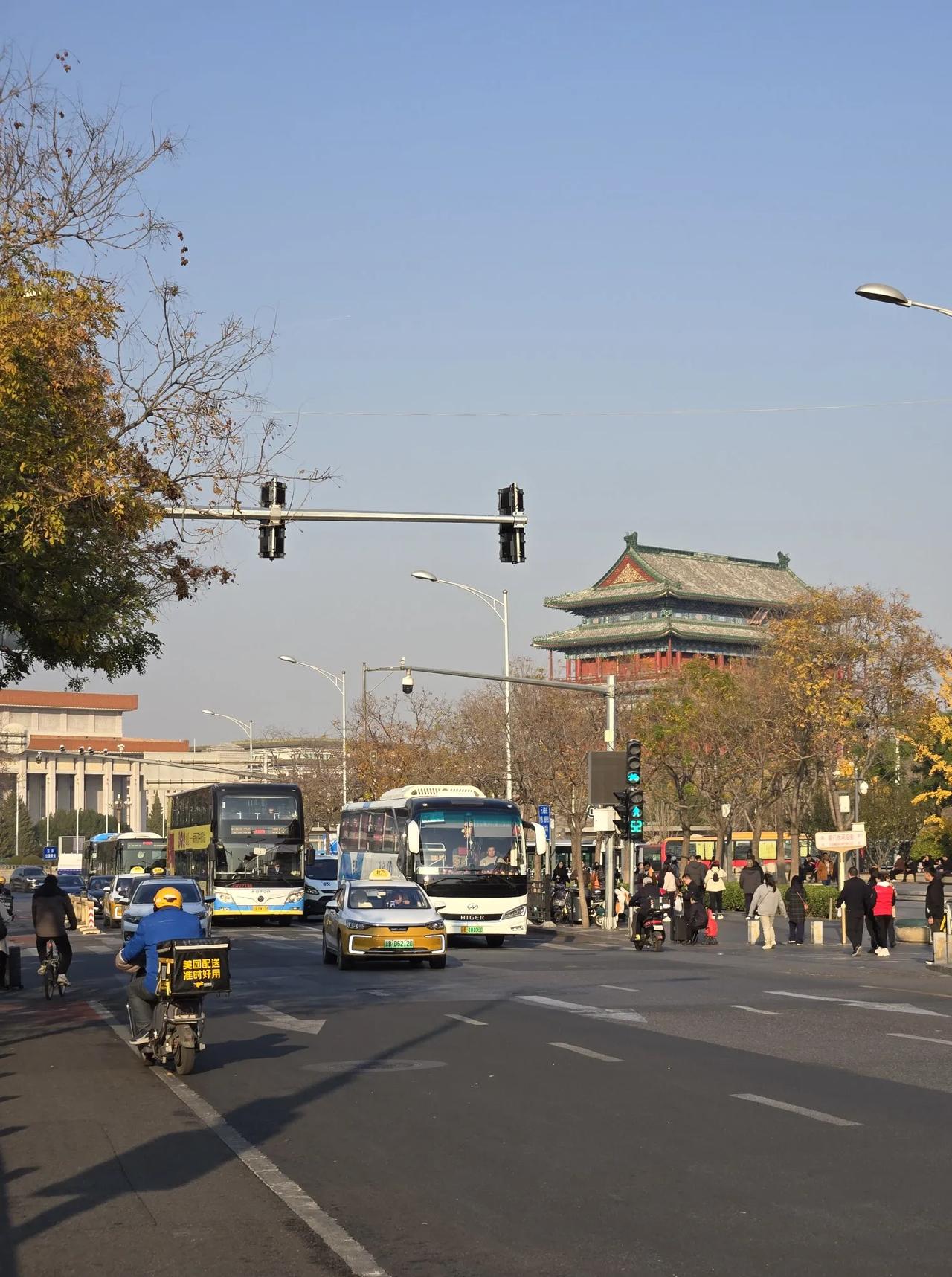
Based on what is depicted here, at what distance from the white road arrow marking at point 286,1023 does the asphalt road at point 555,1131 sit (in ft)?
0.25

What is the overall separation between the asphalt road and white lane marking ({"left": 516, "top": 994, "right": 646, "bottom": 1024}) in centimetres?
11

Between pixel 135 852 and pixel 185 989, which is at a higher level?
pixel 135 852

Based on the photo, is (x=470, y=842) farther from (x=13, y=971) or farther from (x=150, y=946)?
(x=150, y=946)

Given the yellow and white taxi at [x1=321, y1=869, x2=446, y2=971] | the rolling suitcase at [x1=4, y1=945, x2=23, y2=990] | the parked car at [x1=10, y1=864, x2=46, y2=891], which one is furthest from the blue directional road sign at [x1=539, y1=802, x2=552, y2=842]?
the parked car at [x1=10, y1=864, x2=46, y2=891]

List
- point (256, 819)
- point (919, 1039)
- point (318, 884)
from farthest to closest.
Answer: point (318, 884) < point (256, 819) < point (919, 1039)

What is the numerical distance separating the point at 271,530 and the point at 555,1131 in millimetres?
10967

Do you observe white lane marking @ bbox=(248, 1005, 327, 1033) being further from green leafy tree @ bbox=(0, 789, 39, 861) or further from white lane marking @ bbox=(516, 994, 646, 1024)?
green leafy tree @ bbox=(0, 789, 39, 861)

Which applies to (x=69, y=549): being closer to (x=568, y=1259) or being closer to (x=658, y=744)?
(x=568, y=1259)

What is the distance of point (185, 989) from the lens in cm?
1453

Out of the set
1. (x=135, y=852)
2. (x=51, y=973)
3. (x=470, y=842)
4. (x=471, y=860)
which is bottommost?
(x=51, y=973)

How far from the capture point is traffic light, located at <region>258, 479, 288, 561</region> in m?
20.7

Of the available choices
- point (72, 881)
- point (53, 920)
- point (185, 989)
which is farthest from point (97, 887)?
point (185, 989)

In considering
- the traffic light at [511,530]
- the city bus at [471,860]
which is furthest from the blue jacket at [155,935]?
the city bus at [471,860]

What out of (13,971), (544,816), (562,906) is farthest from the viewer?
(544,816)
